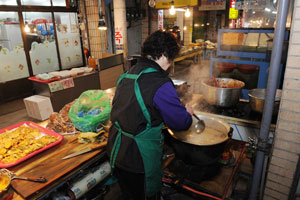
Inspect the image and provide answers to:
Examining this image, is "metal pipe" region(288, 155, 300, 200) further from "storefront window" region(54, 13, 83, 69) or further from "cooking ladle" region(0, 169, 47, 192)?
"storefront window" region(54, 13, 83, 69)

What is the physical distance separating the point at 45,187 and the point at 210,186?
149 centimetres

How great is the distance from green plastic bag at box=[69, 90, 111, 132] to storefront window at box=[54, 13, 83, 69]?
6902 mm

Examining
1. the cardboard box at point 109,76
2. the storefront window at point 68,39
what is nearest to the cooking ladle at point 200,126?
the cardboard box at point 109,76

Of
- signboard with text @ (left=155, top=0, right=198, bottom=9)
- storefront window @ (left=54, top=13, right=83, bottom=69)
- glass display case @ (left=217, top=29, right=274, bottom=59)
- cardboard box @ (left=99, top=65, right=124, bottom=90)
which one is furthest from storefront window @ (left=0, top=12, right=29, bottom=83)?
glass display case @ (left=217, top=29, right=274, bottom=59)

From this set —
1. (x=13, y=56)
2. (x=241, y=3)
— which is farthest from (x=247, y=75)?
(x=13, y=56)

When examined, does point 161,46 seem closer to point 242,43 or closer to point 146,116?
point 146,116

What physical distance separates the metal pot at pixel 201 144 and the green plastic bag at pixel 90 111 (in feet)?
2.89

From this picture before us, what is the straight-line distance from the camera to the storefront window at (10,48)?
272 inches

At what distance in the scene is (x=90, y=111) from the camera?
265 centimetres

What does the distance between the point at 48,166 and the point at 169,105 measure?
1.24 metres

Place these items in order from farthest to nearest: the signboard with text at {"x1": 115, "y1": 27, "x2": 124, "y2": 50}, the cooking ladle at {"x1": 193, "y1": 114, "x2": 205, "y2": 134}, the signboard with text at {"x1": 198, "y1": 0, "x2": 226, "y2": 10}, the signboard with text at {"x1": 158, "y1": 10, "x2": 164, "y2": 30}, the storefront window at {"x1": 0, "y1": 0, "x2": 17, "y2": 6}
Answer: the signboard with text at {"x1": 158, "y1": 10, "x2": 164, "y2": 30} → the signboard with text at {"x1": 198, "y1": 0, "x2": 226, "y2": 10} → the signboard with text at {"x1": 115, "y1": 27, "x2": 124, "y2": 50} → the storefront window at {"x1": 0, "y1": 0, "x2": 17, "y2": 6} → the cooking ladle at {"x1": 193, "y1": 114, "x2": 205, "y2": 134}

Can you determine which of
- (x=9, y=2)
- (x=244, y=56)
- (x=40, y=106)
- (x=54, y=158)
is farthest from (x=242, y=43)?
(x=9, y=2)

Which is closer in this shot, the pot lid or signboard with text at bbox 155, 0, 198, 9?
the pot lid

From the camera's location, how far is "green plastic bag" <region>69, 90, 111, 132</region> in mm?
2461
